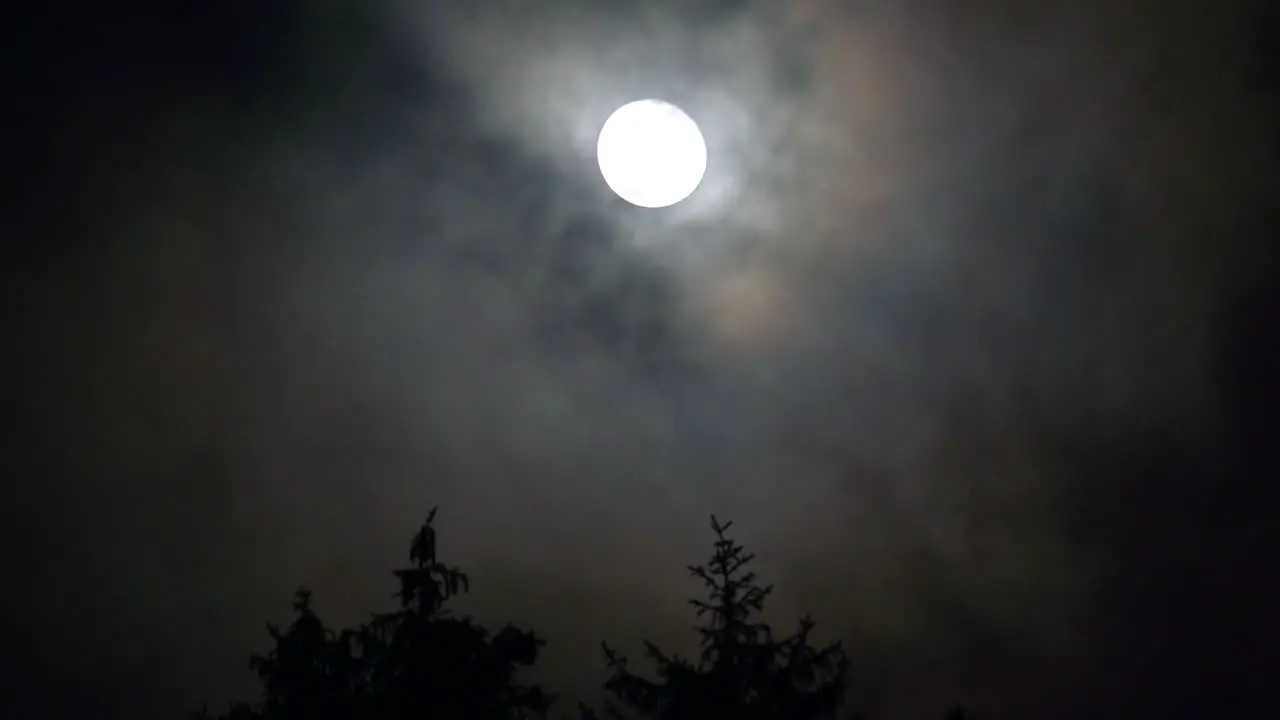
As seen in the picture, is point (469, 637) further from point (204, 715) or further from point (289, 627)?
point (204, 715)

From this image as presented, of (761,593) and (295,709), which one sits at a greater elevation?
(761,593)

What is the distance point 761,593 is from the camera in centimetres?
2067

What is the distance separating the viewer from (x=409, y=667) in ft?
63.0

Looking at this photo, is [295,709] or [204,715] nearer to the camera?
[295,709]

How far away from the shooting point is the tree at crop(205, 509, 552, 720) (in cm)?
1916

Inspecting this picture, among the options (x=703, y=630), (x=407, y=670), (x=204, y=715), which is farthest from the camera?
(x=204, y=715)

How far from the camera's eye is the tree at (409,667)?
62.8 ft

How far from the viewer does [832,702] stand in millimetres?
20234

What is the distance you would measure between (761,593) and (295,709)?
8.06 m

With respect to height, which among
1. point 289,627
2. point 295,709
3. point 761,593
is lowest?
point 295,709

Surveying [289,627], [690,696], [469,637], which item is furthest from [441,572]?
[690,696]

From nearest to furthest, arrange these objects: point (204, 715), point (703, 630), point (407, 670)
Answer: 1. point (407, 670)
2. point (703, 630)
3. point (204, 715)

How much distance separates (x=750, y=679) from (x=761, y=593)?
1499 mm

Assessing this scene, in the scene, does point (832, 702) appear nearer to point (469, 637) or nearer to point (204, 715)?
point (469, 637)
